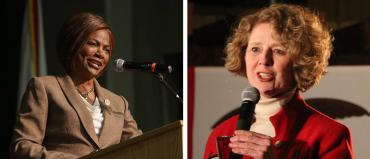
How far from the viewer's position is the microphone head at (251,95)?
3602 millimetres

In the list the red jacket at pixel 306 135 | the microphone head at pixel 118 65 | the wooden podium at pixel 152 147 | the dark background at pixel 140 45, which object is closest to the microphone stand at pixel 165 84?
the dark background at pixel 140 45

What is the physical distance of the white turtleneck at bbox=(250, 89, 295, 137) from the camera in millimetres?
3564

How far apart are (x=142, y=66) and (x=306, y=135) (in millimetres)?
1068

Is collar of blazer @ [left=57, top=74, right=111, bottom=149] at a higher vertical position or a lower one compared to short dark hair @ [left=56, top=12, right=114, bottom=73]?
lower

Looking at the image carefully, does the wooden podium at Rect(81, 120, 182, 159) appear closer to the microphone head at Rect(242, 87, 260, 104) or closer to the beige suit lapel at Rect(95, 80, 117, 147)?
the beige suit lapel at Rect(95, 80, 117, 147)

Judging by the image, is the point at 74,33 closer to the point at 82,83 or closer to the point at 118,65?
the point at 82,83

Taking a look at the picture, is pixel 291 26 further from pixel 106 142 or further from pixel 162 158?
pixel 106 142

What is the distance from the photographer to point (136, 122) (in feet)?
13.5

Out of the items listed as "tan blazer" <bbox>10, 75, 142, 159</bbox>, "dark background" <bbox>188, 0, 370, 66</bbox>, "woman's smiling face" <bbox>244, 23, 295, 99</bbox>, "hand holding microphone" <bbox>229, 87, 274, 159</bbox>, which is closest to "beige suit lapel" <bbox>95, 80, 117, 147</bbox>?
"tan blazer" <bbox>10, 75, 142, 159</bbox>

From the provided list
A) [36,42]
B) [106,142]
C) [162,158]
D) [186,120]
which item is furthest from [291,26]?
[36,42]

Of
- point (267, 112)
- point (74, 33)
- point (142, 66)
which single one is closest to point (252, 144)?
point (267, 112)

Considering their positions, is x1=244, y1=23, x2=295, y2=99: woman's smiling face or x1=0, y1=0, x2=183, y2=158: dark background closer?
x1=244, y1=23, x2=295, y2=99: woman's smiling face

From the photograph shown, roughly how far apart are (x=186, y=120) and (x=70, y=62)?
1065 mm

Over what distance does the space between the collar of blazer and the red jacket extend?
3.52 ft
